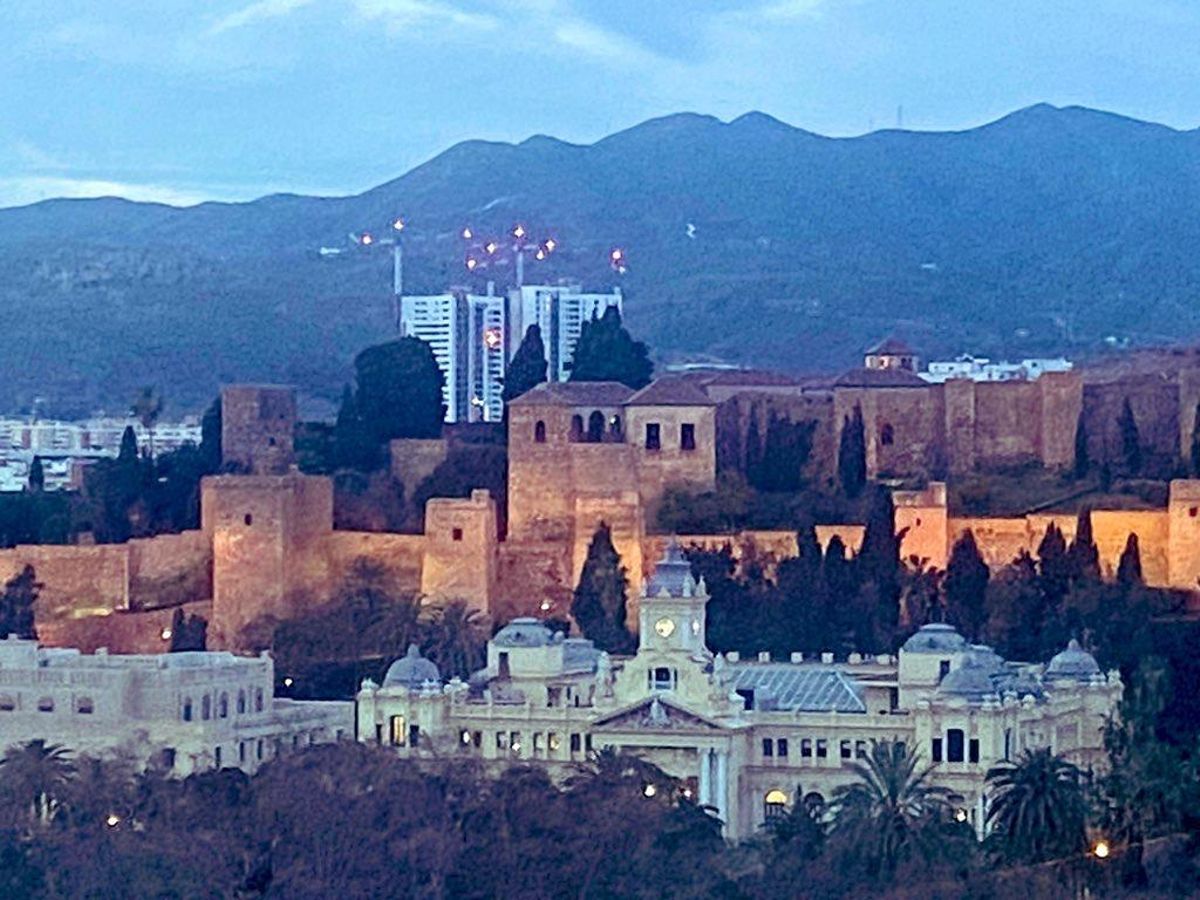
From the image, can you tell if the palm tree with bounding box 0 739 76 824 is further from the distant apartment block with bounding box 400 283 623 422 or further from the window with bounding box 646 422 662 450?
the distant apartment block with bounding box 400 283 623 422

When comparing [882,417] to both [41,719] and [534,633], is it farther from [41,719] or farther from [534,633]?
[41,719]

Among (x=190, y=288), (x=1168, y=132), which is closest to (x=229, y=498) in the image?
(x=190, y=288)

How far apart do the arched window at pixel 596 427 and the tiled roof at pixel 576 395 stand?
14 centimetres

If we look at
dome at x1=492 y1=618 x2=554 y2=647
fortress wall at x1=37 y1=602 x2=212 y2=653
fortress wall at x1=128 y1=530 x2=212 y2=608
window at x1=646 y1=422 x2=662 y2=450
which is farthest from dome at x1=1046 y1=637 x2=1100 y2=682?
fortress wall at x1=128 y1=530 x2=212 y2=608

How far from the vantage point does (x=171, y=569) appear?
60469 millimetres

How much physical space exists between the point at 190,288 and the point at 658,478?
57.0 meters

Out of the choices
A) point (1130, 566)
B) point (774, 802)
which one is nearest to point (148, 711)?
point (774, 802)

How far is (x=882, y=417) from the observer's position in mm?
62969

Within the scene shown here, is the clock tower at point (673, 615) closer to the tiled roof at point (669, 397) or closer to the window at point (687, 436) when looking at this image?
the window at point (687, 436)

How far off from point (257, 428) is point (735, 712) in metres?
16.4

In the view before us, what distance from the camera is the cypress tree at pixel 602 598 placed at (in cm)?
5612

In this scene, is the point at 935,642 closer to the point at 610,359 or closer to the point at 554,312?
the point at 610,359

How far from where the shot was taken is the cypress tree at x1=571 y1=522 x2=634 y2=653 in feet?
184

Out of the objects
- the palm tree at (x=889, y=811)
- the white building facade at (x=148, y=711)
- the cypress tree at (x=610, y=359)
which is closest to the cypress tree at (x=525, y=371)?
the cypress tree at (x=610, y=359)
